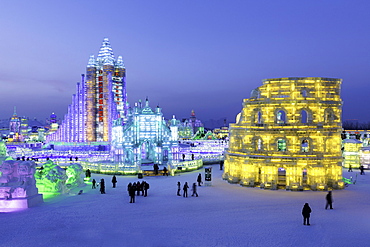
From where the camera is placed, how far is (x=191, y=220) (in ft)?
61.8

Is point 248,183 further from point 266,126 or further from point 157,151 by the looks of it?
point 157,151

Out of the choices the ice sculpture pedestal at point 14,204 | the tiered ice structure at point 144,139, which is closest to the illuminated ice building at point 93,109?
the tiered ice structure at point 144,139

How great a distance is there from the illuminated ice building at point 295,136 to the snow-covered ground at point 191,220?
213cm

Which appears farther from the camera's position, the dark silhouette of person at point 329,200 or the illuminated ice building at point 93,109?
the illuminated ice building at point 93,109

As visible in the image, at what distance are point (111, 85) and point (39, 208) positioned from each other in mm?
53459

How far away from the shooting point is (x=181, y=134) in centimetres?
13300

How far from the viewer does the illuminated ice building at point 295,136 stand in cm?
2847

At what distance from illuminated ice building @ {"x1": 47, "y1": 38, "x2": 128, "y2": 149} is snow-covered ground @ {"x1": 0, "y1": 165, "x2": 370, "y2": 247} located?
47.6 m

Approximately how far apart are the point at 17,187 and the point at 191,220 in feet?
39.2

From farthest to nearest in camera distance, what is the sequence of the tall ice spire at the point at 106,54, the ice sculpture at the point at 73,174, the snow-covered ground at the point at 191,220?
the tall ice spire at the point at 106,54, the ice sculpture at the point at 73,174, the snow-covered ground at the point at 191,220

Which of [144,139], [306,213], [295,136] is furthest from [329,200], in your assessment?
[144,139]

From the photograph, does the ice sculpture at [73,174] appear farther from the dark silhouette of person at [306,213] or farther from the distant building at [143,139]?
the dark silhouette of person at [306,213]

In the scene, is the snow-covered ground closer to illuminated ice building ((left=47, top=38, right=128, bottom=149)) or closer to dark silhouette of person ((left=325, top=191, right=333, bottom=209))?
dark silhouette of person ((left=325, top=191, right=333, bottom=209))

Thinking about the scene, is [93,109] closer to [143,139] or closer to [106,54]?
[106,54]
